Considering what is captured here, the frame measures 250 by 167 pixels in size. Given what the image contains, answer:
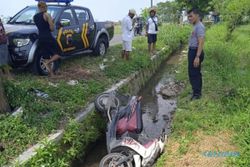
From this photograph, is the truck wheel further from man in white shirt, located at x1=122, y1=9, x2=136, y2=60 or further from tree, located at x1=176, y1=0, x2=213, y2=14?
tree, located at x1=176, y1=0, x2=213, y2=14

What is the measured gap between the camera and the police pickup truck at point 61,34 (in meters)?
8.19

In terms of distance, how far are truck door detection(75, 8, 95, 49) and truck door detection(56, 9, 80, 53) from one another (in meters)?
0.28

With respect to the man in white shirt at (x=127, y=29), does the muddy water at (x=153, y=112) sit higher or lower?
lower

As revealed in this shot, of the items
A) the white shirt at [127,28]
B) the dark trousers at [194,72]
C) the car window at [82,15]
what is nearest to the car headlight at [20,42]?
the car window at [82,15]

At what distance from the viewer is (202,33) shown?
7070 millimetres

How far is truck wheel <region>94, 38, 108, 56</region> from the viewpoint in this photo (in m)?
11.6

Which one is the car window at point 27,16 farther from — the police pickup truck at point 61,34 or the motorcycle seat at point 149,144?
the motorcycle seat at point 149,144

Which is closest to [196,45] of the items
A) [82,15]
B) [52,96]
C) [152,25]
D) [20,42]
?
[52,96]

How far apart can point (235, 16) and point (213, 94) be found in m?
11.2

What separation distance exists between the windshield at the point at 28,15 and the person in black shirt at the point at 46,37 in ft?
3.88

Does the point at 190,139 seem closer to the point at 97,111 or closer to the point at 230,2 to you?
the point at 97,111

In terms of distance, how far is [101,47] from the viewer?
11.9 metres

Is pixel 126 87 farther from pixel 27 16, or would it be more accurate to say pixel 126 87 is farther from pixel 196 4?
pixel 196 4

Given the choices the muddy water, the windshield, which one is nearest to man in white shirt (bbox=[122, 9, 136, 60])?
the muddy water
